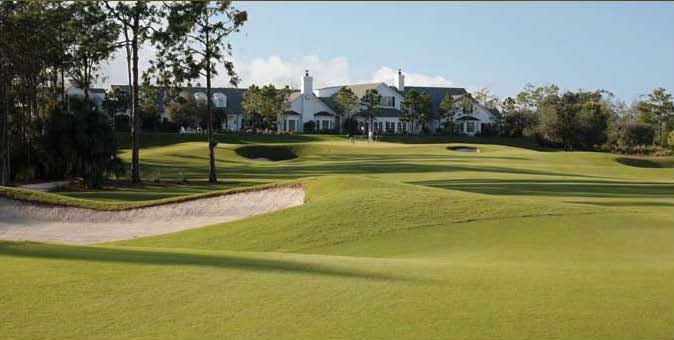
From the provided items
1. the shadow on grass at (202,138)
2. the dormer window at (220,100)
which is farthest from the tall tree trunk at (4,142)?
the dormer window at (220,100)

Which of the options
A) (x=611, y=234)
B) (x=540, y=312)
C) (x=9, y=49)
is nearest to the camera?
(x=540, y=312)

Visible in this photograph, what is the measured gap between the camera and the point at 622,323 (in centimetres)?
760

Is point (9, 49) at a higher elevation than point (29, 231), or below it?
higher

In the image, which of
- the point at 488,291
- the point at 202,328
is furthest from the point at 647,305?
the point at 202,328

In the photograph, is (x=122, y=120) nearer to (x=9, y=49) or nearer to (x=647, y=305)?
(x=9, y=49)

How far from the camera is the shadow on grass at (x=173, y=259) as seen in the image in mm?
10094

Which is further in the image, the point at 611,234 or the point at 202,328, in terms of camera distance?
the point at 611,234

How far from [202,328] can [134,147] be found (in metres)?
34.4

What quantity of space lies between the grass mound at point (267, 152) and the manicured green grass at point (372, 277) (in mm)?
50241

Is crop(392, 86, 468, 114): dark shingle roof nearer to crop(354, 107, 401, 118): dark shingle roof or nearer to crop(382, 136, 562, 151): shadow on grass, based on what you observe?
crop(354, 107, 401, 118): dark shingle roof

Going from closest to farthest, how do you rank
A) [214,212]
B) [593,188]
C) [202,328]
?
1. [202,328]
2. [214,212]
3. [593,188]

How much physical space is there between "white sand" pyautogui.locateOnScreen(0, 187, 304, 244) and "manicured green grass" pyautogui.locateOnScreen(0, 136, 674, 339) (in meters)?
2.39

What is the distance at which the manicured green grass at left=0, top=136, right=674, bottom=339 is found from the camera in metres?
7.38

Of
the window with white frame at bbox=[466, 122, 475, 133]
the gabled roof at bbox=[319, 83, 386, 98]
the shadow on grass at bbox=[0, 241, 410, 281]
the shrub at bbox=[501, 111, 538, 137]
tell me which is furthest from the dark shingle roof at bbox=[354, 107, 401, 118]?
the shadow on grass at bbox=[0, 241, 410, 281]
